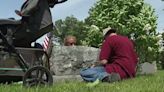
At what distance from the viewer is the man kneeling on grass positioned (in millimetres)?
11570

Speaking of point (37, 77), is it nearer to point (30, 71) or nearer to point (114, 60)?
point (30, 71)

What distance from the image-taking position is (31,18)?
9.85m

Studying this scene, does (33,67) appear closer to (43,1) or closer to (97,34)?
(43,1)

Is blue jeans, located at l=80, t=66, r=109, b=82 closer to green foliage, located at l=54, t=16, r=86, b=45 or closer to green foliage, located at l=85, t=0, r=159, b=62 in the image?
green foliage, located at l=85, t=0, r=159, b=62

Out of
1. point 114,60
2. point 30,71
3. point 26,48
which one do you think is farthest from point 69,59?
point 30,71

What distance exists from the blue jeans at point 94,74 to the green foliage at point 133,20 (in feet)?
48.4

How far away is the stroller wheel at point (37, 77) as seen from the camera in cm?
940

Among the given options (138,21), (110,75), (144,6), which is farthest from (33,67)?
(144,6)

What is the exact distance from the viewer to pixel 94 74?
11.5 meters

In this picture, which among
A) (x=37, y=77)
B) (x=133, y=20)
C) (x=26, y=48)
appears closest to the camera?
(x=37, y=77)

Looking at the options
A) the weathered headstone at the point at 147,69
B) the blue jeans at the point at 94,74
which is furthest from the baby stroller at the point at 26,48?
the weathered headstone at the point at 147,69

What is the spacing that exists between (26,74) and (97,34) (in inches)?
756

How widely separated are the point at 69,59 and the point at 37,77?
8.97m

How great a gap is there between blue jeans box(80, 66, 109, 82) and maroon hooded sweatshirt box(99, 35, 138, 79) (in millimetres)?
139
